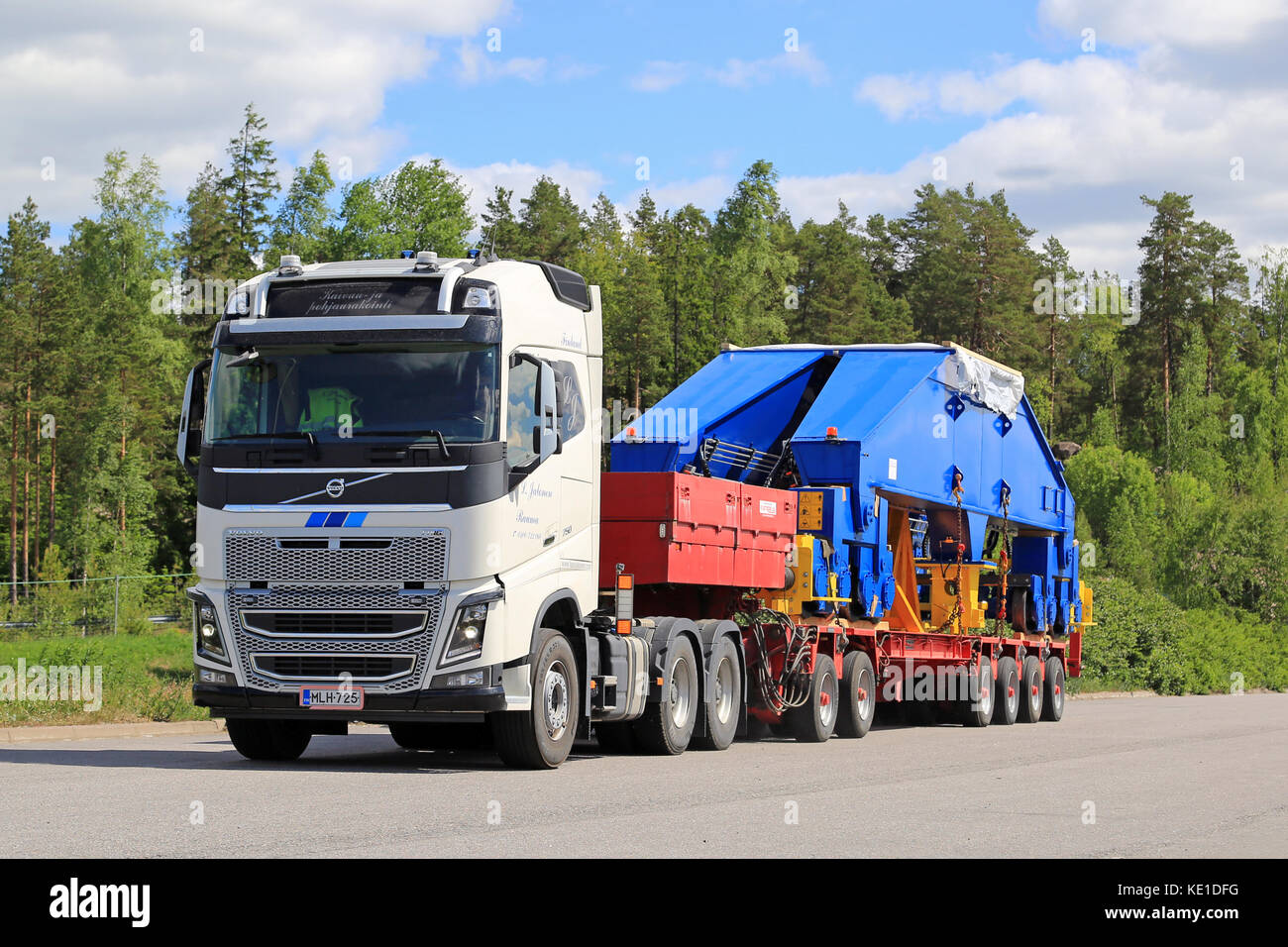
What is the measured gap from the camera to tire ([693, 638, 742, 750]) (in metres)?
16.0

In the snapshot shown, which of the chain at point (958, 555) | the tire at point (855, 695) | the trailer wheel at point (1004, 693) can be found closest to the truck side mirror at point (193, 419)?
the tire at point (855, 695)

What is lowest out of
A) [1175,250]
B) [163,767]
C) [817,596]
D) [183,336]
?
[163,767]

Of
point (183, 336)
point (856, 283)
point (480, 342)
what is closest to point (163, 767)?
point (480, 342)

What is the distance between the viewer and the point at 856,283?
8644 centimetres

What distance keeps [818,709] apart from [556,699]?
5.60m

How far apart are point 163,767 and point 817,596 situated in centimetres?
794

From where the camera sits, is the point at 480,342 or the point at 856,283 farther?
the point at 856,283

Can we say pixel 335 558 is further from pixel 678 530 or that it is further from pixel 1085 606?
pixel 1085 606

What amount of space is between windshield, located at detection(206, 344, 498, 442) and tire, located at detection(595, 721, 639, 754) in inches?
155

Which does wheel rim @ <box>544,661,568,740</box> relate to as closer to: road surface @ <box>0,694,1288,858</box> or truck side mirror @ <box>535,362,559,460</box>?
road surface @ <box>0,694,1288,858</box>

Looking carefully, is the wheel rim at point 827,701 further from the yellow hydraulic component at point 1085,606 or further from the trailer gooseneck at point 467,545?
the yellow hydraulic component at point 1085,606

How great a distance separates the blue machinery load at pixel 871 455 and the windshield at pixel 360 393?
672 centimetres
